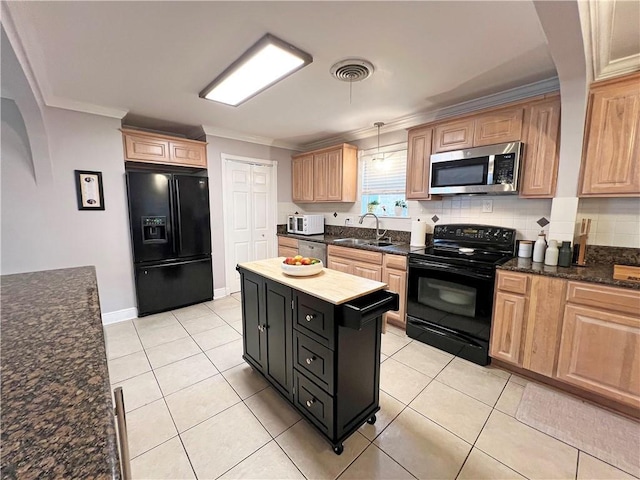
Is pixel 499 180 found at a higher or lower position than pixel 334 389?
higher

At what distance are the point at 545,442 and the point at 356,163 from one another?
3.53m

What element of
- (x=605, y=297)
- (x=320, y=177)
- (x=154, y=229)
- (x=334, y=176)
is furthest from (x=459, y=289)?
(x=154, y=229)

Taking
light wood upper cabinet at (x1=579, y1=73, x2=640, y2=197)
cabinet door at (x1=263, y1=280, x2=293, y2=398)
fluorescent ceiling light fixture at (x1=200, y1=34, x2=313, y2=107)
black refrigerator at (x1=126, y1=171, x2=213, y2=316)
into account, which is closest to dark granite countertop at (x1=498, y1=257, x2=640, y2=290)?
light wood upper cabinet at (x1=579, y1=73, x2=640, y2=197)

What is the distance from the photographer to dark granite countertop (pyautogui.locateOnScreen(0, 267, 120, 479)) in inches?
18.4

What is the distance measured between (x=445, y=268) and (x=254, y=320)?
1.78 meters

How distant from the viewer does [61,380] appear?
70cm

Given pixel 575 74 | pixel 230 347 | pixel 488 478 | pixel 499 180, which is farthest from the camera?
pixel 230 347

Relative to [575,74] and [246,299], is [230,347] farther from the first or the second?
[575,74]

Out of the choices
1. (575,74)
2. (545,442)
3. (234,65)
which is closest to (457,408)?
(545,442)

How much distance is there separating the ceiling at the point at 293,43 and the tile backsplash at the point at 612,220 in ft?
3.82

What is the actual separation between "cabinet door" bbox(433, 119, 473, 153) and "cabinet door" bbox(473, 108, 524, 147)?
0.06m

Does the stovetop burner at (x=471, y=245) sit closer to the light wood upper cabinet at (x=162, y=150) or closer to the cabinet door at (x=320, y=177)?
the cabinet door at (x=320, y=177)

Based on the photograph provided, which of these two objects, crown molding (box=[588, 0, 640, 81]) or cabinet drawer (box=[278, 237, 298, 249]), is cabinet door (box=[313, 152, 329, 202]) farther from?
crown molding (box=[588, 0, 640, 81])

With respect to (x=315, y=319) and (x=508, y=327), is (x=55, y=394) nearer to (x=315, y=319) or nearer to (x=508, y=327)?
(x=315, y=319)
